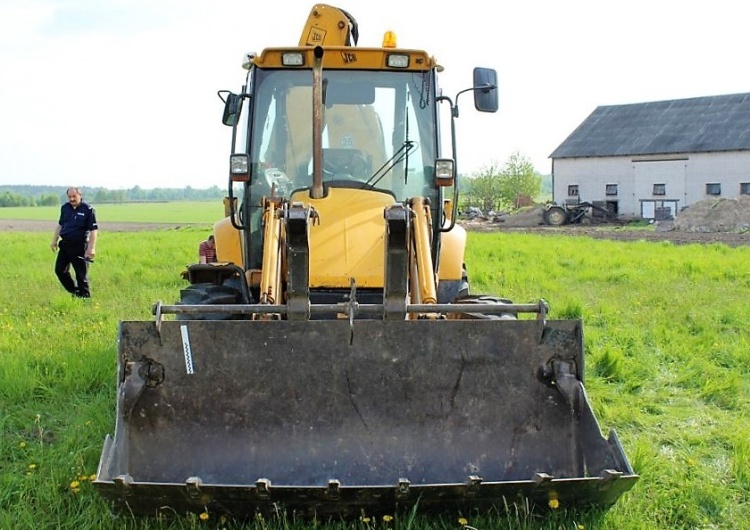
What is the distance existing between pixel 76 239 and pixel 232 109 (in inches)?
217

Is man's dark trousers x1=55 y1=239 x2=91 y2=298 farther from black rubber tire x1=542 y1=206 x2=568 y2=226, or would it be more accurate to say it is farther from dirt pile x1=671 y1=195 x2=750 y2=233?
black rubber tire x1=542 y1=206 x2=568 y2=226

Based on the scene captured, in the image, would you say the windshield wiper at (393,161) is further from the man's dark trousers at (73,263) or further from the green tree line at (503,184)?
the green tree line at (503,184)

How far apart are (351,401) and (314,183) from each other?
1783mm

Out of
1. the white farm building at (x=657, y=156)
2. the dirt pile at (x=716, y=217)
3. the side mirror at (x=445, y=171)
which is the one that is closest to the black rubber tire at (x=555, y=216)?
the dirt pile at (x=716, y=217)

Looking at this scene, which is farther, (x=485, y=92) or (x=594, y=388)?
(x=594, y=388)

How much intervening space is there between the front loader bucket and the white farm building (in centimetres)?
3554

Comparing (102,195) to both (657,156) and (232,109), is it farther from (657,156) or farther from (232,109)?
(232,109)

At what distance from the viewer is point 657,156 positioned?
38125 mm

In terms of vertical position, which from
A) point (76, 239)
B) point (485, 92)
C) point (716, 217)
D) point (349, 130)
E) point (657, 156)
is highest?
point (657, 156)

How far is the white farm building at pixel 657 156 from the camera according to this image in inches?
1431

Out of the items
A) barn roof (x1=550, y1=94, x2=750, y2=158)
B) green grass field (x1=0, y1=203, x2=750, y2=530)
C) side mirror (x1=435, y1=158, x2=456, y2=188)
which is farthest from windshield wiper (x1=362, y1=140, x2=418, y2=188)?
barn roof (x1=550, y1=94, x2=750, y2=158)

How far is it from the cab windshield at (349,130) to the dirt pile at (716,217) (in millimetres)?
24063

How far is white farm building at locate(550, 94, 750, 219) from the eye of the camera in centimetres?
3634

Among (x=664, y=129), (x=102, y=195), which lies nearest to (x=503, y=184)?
(x=664, y=129)
